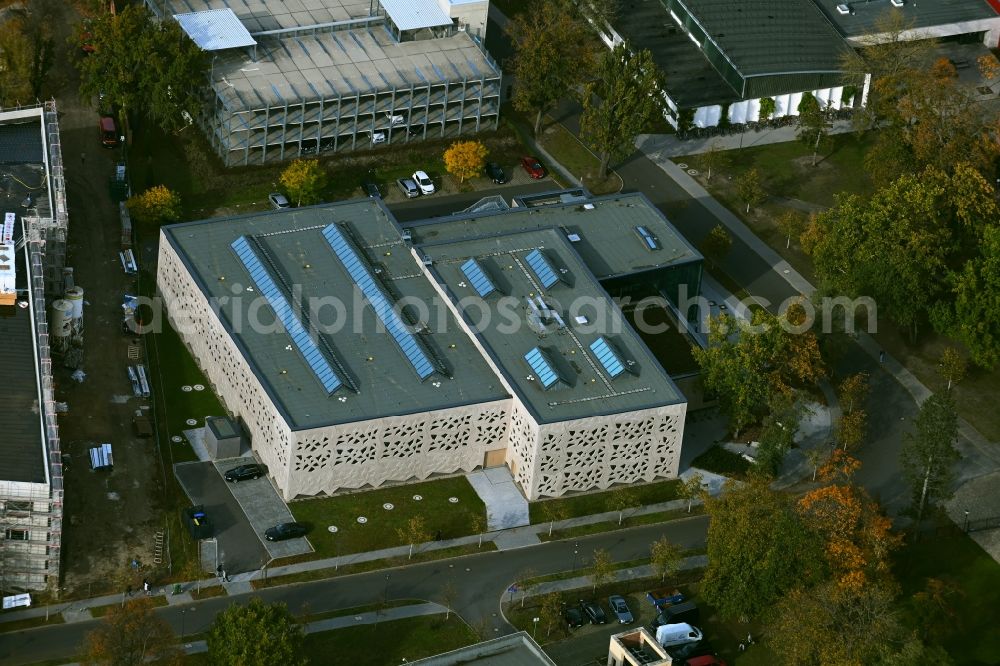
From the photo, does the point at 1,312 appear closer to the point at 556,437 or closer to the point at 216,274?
the point at 216,274

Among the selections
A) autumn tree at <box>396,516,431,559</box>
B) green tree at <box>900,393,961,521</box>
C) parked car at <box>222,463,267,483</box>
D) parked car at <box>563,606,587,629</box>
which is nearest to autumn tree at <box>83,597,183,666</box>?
parked car at <box>222,463,267,483</box>

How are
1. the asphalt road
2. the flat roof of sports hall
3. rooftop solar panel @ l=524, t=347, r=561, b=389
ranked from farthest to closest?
1. rooftop solar panel @ l=524, t=347, r=561, b=389
2. the flat roof of sports hall
3. the asphalt road

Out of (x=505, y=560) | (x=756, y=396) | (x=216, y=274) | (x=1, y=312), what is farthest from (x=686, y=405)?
(x=1, y=312)

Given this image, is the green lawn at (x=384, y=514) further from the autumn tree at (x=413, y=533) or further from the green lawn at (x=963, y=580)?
the green lawn at (x=963, y=580)

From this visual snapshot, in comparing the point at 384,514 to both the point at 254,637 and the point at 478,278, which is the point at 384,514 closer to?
the point at 478,278

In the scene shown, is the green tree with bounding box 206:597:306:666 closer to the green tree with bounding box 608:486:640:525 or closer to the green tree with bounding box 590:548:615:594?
the green tree with bounding box 590:548:615:594

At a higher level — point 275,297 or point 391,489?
point 275,297

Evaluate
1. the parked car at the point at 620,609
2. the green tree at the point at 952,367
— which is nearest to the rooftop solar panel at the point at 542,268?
the parked car at the point at 620,609
